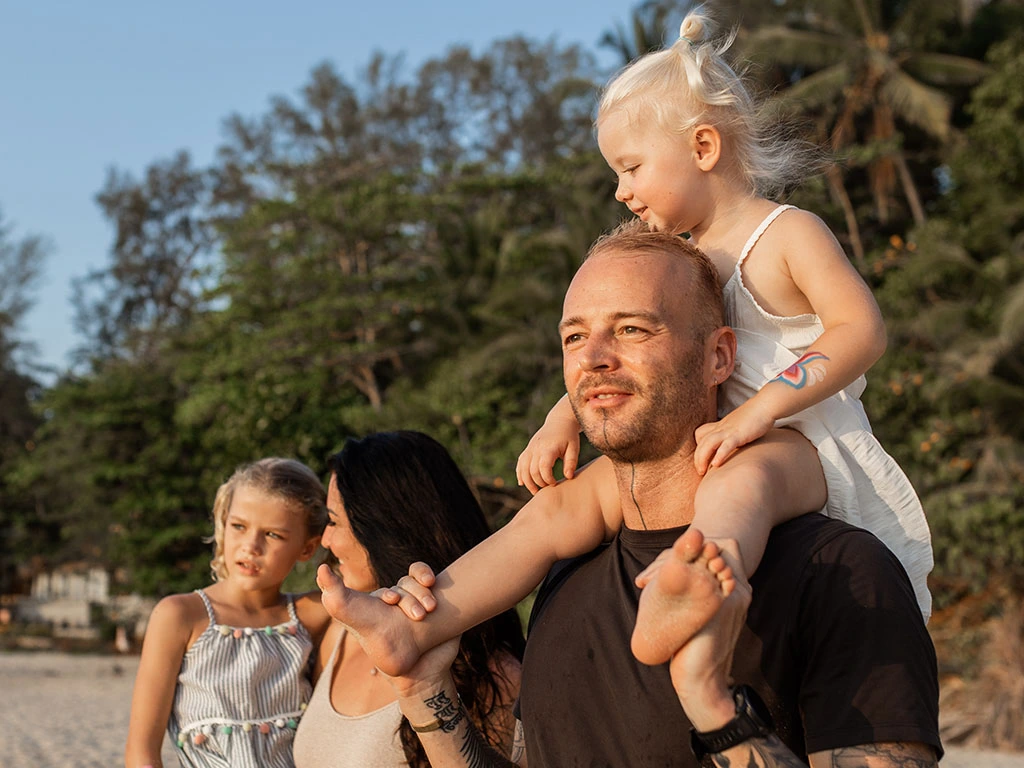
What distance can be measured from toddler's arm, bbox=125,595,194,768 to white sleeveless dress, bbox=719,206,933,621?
199 centimetres

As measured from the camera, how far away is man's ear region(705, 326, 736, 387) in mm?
2430

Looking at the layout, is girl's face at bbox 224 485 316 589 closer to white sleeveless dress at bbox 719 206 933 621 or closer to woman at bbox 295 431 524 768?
woman at bbox 295 431 524 768

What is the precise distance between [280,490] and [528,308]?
59.3ft

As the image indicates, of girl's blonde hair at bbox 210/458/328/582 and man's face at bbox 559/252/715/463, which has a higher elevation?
man's face at bbox 559/252/715/463

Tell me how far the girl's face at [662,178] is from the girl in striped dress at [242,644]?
1.68 meters

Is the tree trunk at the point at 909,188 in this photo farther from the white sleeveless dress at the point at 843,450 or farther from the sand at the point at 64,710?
the white sleeveless dress at the point at 843,450

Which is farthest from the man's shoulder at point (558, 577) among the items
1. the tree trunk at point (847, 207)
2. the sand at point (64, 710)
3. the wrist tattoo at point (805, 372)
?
the tree trunk at point (847, 207)

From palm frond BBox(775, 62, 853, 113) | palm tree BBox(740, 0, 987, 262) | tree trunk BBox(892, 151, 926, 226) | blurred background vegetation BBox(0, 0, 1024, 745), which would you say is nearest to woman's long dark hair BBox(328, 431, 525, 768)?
blurred background vegetation BBox(0, 0, 1024, 745)

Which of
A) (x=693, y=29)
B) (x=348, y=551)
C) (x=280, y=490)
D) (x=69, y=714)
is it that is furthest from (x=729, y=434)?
(x=69, y=714)

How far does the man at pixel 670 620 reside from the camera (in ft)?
6.15

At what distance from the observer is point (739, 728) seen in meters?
1.86

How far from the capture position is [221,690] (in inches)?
138

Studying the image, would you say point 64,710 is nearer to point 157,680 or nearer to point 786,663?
point 157,680

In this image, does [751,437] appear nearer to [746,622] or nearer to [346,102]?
[746,622]
